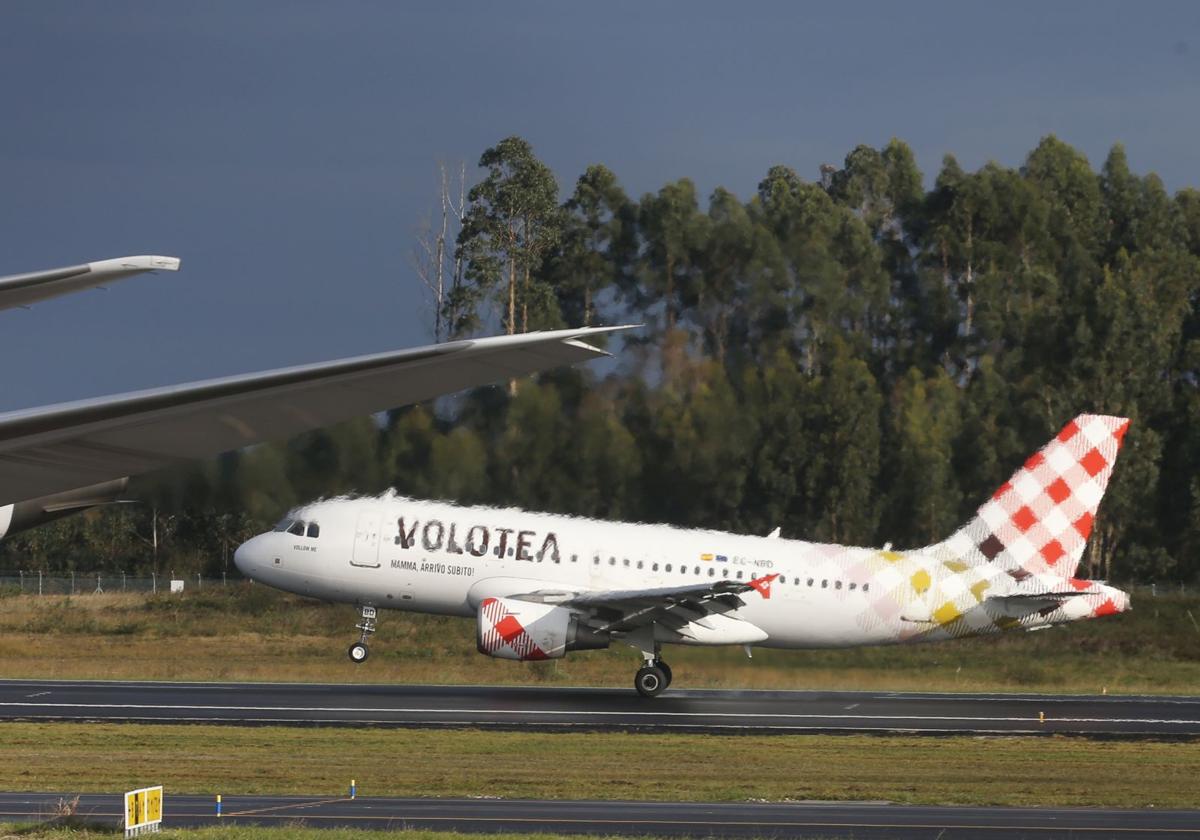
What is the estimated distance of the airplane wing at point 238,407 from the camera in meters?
5.64

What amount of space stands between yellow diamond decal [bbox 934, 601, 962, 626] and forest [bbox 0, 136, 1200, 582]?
718cm

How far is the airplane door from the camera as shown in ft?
109

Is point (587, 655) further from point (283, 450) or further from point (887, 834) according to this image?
point (887, 834)

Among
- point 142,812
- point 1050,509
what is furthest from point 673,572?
point 142,812

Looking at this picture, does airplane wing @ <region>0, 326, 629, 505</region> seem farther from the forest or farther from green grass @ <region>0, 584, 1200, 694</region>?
green grass @ <region>0, 584, 1200, 694</region>

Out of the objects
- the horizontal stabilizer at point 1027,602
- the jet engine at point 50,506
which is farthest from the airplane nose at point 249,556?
the jet engine at point 50,506

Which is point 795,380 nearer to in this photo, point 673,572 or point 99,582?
point 673,572

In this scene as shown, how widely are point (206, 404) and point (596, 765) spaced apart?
1694 cm

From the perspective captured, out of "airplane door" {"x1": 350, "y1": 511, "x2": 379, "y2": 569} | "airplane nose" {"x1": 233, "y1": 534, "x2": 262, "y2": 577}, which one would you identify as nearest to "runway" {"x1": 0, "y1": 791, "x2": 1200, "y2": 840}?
"airplane door" {"x1": 350, "y1": 511, "x2": 379, "y2": 569}

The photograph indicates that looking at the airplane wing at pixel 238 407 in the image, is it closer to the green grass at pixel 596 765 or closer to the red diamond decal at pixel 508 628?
the green grass at pixel 596 765

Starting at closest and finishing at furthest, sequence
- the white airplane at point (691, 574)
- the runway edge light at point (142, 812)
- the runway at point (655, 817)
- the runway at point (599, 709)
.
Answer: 1. the runway edge light at point (142, 812)
2. the runway at point (655, 817)
3. the runway at point (599, 709)
4. the white airplane at point (691, 574)

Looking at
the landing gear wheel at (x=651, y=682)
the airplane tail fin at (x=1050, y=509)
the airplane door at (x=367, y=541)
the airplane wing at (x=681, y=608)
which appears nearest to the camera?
the airplane wing at (x=681, y=608)

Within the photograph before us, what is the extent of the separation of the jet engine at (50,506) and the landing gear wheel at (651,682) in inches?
979

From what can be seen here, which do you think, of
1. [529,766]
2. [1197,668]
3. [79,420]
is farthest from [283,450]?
[79,420]
